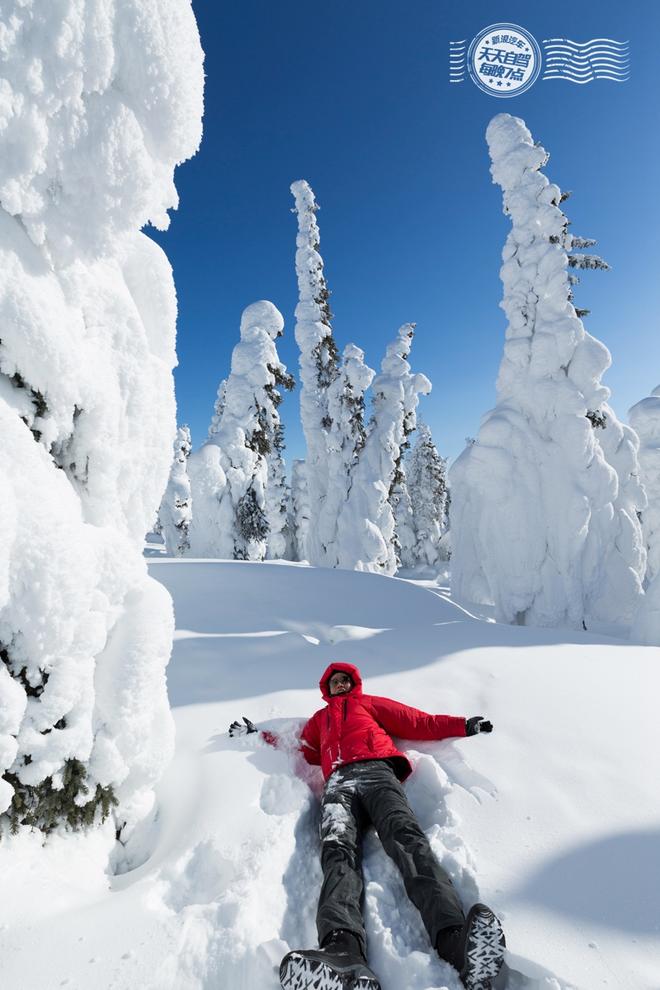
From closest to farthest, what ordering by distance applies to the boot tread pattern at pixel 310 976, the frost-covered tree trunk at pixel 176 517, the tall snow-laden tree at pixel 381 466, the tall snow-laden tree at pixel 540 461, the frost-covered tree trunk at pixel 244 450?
the boot tread pattern at pixel 310 976
the tall snow-laden tree at pixel 540 461
the frost-covered tree trunk at pixel 244 450
the tall snow-laden tree at pixel 381 466
the frost-covered tree trunk at pixel 176 517

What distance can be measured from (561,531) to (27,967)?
10.2 m

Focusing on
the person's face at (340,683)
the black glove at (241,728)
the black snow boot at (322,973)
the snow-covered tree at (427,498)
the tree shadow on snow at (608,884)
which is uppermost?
the snow-covered tree at (427,498)

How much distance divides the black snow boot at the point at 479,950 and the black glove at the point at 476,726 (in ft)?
4.40

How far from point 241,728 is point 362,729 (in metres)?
0.83

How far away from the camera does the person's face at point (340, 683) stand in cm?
324

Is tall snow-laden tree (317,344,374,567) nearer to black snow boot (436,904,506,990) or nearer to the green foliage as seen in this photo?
the green foliage

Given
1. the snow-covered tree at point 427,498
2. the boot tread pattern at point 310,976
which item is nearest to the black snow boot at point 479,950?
the boot tread pattern at point 310,976

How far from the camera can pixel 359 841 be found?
2.38 m

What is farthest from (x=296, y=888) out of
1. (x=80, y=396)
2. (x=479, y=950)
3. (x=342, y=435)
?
(x=342, y=435)

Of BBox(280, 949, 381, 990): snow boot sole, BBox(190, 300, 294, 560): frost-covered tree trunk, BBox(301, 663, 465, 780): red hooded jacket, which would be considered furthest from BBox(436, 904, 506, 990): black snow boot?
BBox(190, 300, 294, 560): frost-covered tree trunk

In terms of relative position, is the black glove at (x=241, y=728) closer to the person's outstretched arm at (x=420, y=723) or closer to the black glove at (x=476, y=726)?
the person's outstretched arm at (x=420, y=723)

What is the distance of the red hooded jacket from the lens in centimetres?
276

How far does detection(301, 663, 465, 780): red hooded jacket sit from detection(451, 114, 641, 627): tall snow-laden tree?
7.71 metres

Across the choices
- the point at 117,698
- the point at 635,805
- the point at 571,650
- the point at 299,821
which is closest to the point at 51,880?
the point at 117,698
